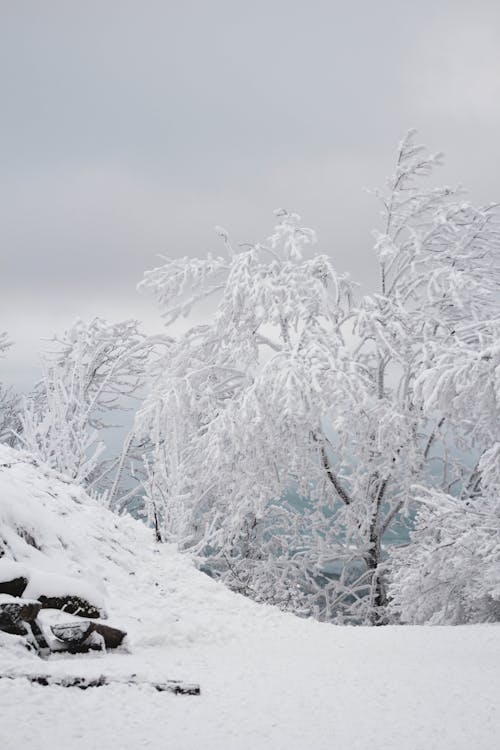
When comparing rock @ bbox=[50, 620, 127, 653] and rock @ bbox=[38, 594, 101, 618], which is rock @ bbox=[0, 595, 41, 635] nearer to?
rock @ bbox=[50, 620, 127, 653]

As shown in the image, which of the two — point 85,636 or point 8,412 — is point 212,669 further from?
point 8,412

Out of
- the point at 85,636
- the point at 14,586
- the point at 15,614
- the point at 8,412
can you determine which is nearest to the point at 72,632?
the point at 85,636

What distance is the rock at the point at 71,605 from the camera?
6.11 metres

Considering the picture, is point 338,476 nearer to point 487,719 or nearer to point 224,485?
point 224,485

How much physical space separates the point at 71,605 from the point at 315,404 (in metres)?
7.67

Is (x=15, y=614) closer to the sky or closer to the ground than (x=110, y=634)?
closer to the sky

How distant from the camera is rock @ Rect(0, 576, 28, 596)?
5.68 metres

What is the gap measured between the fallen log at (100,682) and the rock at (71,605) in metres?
1.75

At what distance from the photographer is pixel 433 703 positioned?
16.4 ft

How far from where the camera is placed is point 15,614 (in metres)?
5.31

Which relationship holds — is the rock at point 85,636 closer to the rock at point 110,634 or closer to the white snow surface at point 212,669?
the rock at point 110,634

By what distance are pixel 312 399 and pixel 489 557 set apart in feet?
15.4

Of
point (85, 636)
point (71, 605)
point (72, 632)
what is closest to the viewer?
point (72, 632)

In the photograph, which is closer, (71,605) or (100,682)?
(100,682)
